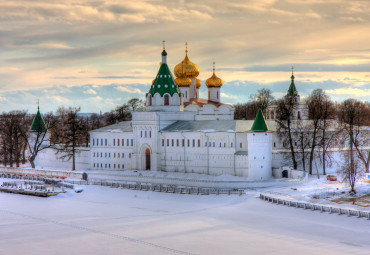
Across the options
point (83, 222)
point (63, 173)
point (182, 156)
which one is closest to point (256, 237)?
point (83, 222)

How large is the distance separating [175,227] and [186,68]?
1462 inches

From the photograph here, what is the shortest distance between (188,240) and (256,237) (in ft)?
12.0

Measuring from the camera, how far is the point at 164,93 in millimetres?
56750

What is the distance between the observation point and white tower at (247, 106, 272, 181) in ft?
157

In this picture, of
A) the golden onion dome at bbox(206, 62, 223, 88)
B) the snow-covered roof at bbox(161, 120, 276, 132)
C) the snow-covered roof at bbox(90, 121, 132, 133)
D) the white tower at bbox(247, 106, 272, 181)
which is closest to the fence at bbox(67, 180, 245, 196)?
the white tower at bbox(247, 106, 272, 181)

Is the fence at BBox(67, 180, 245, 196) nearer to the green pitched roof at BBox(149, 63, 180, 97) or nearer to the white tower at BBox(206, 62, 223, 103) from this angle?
the green pitched roof at BBox(149, 63, 180, 97)

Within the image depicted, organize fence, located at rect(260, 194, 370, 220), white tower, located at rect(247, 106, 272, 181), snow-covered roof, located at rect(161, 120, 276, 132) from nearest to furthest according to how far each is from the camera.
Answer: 1. fence, located at rect(260, 194, 370, 220)
2. white tower, located at rect(247, 106, 272, 181)
3. snow-covered roof, located at rect(161, 120, 276, 132)

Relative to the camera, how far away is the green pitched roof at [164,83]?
186ft

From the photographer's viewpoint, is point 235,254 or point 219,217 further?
point 219,217

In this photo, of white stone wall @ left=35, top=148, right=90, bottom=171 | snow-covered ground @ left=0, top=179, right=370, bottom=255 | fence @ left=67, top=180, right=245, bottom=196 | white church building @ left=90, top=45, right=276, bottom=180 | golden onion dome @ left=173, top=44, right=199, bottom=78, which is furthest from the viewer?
golden onion dome @ left=173, top=44, right=199, bottom=78

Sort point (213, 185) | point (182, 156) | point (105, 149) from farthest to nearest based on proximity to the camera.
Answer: point (105, 149) < point (182, 156) < point (213, 185)

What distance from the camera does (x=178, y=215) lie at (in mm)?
35000

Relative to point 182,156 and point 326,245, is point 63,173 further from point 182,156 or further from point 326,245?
point 326,245

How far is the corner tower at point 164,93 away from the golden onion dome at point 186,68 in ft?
28.3
